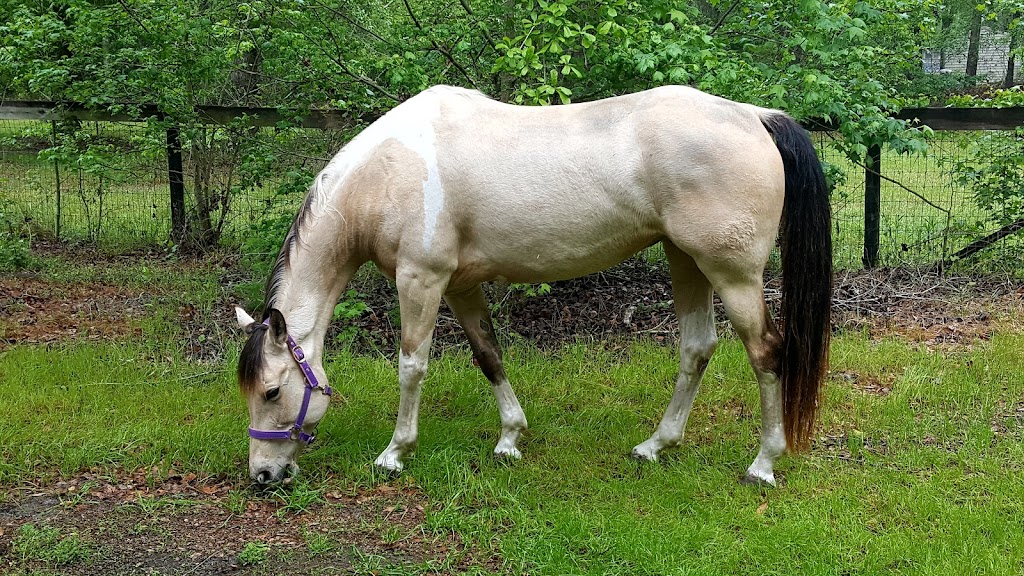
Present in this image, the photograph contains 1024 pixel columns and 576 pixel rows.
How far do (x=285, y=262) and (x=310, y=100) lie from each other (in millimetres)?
2499

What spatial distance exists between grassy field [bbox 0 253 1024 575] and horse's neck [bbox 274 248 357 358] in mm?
691

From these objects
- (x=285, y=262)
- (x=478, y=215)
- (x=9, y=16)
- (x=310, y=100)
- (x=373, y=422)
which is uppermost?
(x=9, y=16)

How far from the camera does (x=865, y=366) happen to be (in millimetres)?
4902

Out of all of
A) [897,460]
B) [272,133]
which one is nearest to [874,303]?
[897,460]

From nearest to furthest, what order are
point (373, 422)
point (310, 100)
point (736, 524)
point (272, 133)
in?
point (736, 524)
point (373, 422)
point (310, 100)
point (272, 133)

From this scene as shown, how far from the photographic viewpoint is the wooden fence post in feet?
22.3

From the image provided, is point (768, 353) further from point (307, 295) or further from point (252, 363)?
point (252, 363)

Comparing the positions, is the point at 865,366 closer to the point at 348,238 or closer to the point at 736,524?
the point at 736,524

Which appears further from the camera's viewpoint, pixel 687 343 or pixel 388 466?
pixel 687 343

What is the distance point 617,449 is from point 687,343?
2.16 ft

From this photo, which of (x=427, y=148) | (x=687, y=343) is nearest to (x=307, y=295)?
(x=427, y=148)

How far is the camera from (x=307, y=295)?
371cm

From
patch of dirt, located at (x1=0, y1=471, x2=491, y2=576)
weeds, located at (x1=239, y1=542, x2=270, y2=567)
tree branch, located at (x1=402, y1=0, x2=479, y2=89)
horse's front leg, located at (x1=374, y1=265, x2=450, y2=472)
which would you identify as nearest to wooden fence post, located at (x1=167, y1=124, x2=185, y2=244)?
tree branch, located at (x1=402, y1=0, x2=479, y2=89)

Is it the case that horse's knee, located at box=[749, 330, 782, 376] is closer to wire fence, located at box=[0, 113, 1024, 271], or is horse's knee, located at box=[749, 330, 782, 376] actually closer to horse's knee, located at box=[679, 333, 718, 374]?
horse's knee, located at box=[679, 333, 718, 374]
